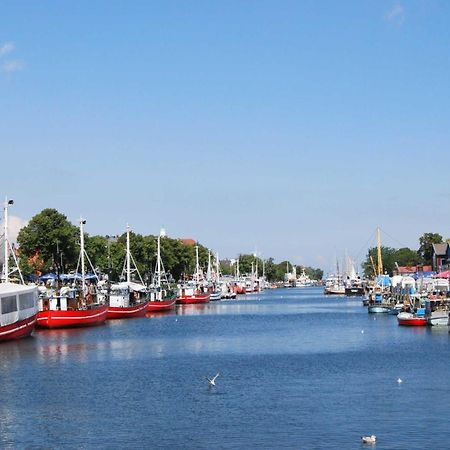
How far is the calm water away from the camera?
45312mm

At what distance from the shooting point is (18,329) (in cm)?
9588

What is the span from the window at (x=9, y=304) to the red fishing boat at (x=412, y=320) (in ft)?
161

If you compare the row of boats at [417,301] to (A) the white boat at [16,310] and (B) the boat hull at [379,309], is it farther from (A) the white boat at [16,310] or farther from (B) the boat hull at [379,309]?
(A) the white boat at [16,310]

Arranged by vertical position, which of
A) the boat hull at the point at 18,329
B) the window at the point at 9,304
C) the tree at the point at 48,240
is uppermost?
the tree at the point at 48,240

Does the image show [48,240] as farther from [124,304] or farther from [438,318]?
[438,318]

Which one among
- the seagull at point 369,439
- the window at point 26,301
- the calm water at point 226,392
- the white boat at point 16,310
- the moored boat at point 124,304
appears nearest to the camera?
the seagull at point 369,439

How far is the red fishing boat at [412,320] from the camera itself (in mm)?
112938

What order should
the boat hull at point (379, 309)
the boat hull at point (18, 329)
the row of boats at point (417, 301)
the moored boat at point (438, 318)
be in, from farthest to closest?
the boat hull at point (379, 309) < the row of boats at point (417, 301) < the moored boat at point (438, 318) < the boat hull at point (18, 329)

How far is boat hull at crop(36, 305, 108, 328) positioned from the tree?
178 feet

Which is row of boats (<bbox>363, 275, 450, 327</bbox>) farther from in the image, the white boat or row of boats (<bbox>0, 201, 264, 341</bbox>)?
the white boat

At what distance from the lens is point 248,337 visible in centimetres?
10838

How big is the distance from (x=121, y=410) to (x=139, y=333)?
61736 mm

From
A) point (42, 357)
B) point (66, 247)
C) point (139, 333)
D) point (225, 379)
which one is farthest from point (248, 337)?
point (66, 247)

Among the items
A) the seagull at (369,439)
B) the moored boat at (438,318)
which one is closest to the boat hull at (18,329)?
the moored boat at (438,318)
